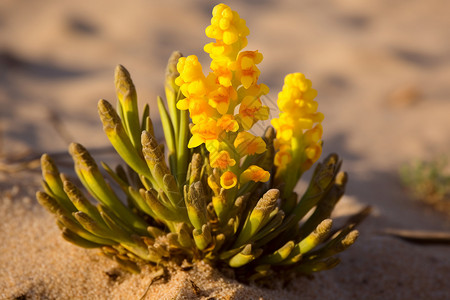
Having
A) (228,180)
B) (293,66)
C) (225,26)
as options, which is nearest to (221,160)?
(228,180)

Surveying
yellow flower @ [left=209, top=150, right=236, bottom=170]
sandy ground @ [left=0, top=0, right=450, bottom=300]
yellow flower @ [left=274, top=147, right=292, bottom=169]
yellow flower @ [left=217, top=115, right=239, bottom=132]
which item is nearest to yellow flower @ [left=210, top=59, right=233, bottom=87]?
yellow flower @ [left=217, top=115, right=239, bottom=132]

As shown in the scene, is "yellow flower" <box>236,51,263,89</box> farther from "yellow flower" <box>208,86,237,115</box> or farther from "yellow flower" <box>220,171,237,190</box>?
"yellow flower" <box>220,171,237,190</box>

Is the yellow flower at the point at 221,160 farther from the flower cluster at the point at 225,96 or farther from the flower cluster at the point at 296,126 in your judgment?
the flower cluster at the point at 296,126

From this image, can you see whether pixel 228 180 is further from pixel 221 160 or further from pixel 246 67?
Answer: pixel 246 67

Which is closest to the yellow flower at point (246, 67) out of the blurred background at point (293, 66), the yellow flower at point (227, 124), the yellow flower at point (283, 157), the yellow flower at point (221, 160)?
the yellow flower at point (227, 124)

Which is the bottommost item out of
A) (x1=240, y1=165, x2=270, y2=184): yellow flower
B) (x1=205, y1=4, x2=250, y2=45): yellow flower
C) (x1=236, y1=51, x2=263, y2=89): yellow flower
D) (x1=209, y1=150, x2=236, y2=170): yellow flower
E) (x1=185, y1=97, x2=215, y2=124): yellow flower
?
(x1=240, y1=165, x2=270, y2=184): yellow flower

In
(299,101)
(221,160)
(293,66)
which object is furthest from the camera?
(293,66)

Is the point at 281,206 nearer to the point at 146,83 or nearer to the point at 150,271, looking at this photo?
the point at 150,271
